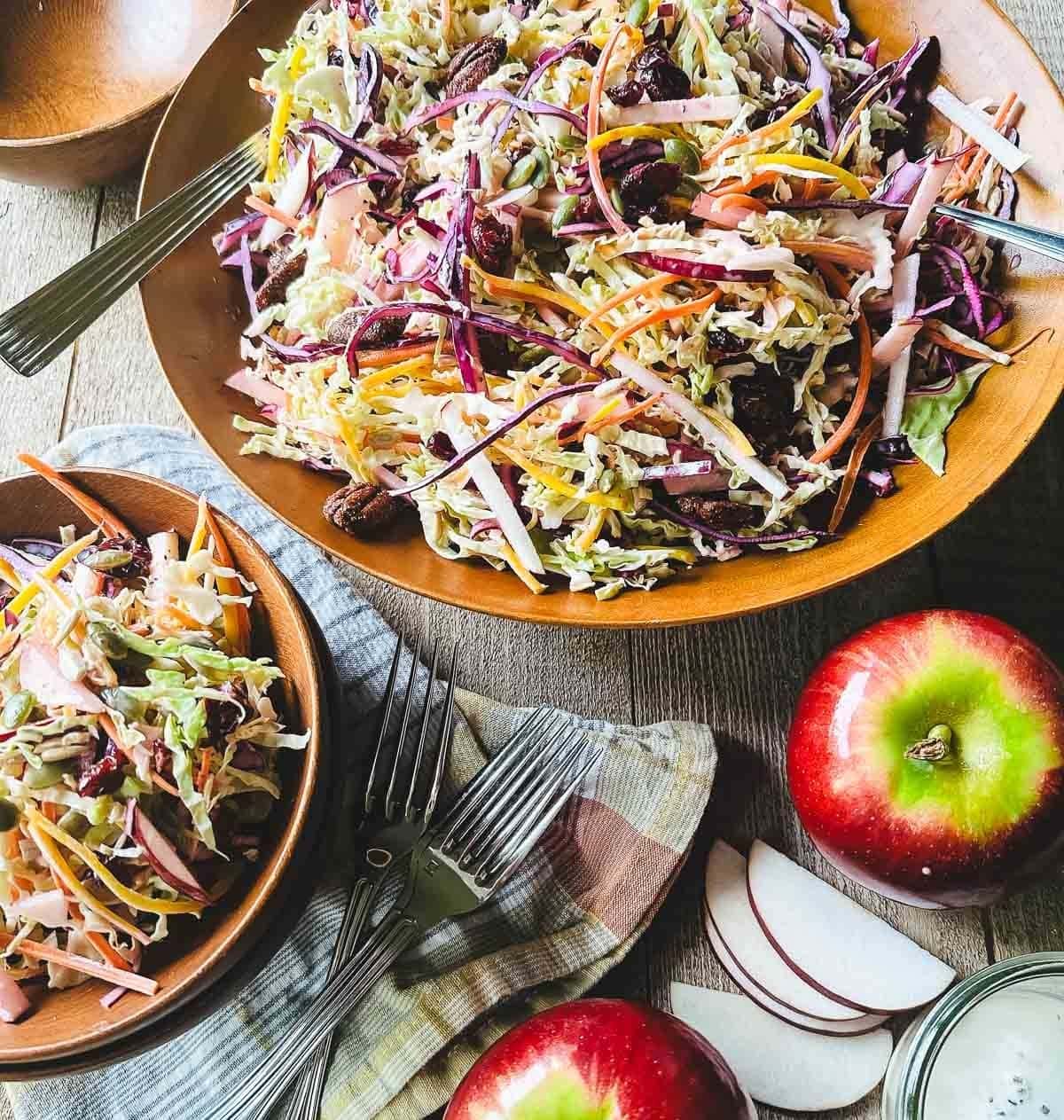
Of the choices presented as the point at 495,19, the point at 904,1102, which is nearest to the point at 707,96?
the point at 495,19

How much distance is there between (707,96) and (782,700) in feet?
3.00

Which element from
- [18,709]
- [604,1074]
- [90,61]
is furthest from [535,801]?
[90,61]

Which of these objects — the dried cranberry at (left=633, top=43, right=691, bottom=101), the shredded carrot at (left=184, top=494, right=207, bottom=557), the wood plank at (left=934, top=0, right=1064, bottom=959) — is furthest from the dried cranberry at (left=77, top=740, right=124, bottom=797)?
the wood plank at (left=934, top=0, right=1064, bottom=959)

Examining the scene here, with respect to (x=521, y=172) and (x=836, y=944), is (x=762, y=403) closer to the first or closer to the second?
(x=521, y=172)

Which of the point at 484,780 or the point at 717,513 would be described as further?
the point at 484,780

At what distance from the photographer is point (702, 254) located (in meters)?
1.46

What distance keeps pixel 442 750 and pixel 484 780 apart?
0.25ft

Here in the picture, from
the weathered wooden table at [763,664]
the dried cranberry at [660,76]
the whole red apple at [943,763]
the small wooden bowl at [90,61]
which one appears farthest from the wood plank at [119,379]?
the whole red apple at [943,763]

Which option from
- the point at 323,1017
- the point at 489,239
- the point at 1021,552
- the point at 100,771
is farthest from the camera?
the point at 1021,552

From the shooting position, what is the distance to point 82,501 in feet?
5.23

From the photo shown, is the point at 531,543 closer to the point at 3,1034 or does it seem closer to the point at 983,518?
the point at 983,518

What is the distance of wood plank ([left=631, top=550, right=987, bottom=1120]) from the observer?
5.79 feet

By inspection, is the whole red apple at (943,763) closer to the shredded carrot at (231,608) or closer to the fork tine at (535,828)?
the fork tine at (535,828)

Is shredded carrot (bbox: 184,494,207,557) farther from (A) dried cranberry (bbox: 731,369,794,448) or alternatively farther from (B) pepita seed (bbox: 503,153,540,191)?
(A) dried cranberry (bbox: 731,369,794,448)
